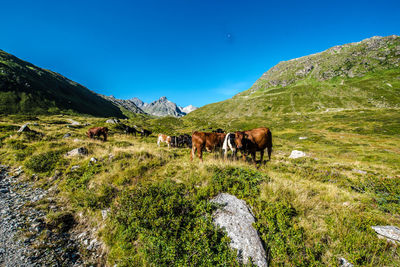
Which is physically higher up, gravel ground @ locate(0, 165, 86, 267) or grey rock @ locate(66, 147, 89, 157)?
grey rock @ locate(66, 147, 89, 157)

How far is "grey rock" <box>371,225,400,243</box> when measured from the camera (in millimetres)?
3662

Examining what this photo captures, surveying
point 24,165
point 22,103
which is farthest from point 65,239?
point 22,103

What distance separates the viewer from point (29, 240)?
4.13 m

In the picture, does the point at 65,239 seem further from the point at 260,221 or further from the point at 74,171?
the point at 260,221

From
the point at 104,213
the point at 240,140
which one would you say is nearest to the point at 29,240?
the point at 104,213

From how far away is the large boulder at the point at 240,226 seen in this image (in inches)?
137

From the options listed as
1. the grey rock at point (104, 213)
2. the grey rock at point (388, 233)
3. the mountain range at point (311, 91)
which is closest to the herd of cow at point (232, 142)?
the grey rock at point (104, 213)

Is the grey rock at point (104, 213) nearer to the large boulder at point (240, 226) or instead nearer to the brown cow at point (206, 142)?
the large boulder at point (240, 226)

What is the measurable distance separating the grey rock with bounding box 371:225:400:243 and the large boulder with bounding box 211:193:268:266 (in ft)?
10.2

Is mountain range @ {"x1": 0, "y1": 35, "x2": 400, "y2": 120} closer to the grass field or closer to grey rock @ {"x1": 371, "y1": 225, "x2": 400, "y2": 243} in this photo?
the grass field

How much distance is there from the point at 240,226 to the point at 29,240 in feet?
19.0

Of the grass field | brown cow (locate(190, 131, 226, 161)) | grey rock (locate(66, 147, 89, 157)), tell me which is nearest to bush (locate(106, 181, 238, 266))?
the grass field

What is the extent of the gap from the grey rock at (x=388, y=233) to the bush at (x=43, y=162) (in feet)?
44.2

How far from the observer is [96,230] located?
4754mm
